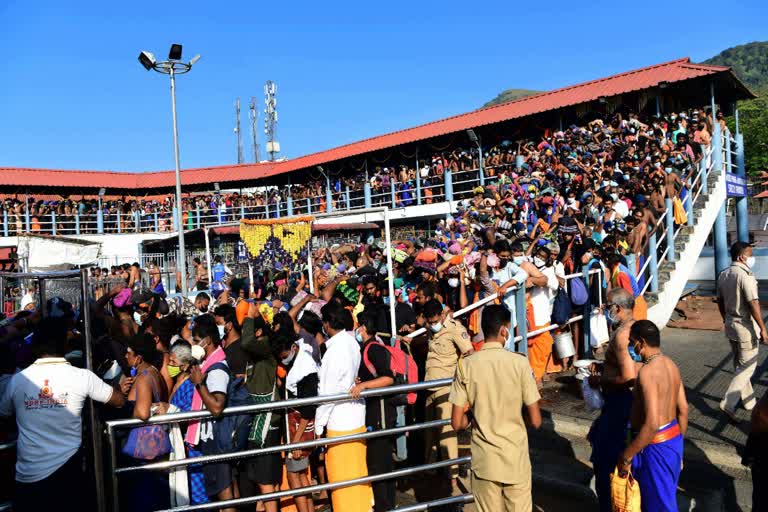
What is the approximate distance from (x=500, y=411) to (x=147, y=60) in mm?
15132

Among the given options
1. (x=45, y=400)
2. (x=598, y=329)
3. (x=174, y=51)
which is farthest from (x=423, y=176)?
(x=45, y=400)

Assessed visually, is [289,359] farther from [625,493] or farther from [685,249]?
[685,249]

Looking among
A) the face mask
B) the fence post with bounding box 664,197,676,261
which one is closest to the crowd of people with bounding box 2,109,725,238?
the fence post with bounding box 664,197,676,261

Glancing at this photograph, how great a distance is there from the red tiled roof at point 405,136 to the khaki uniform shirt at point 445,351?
35.8 feet

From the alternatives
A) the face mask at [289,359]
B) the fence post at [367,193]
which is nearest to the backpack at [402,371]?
the face mask at [289,359]

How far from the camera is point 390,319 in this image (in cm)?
648

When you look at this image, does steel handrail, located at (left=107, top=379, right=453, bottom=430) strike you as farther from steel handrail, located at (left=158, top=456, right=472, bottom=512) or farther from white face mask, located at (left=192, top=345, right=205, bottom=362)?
white face mask, located at (left=192, top=345, right=205, bottom=362)

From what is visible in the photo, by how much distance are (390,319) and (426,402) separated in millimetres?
1107

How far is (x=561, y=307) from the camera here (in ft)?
23.1

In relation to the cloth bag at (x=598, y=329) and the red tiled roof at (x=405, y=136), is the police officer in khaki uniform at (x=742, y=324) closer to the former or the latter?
the cloth bag at (x=598, y=329)

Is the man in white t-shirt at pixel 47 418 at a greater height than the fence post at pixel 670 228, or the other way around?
the fence post at pixel 670 228

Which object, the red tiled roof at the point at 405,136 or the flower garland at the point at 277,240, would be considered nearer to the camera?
the flower garland at the point at 277,240

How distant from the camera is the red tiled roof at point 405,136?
559 inches

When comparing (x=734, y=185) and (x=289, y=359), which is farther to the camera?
(x=734, y=185)
